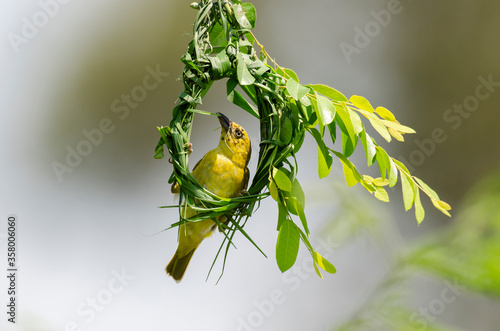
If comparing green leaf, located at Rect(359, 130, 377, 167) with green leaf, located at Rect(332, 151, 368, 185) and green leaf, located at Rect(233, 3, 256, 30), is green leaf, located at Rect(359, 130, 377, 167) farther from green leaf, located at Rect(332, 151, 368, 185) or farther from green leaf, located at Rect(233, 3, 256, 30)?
green leaf, located at Rect(233, 3, 256, 30)

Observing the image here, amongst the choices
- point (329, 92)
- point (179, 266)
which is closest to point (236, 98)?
point (329, 92)

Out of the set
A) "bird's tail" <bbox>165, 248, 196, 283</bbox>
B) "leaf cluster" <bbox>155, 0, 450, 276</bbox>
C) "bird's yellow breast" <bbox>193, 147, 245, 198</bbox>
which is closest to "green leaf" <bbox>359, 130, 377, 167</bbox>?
"leaf cluster" <bbox>155, 0, 450, 276</bbox>

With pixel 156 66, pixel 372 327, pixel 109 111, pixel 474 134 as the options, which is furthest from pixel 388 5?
pixel 372 327

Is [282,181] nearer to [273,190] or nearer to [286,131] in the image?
[273,190]

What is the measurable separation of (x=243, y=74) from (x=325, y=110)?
254 millimetres

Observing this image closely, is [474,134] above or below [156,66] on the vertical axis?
below

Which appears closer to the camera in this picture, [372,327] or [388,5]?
[372,327]

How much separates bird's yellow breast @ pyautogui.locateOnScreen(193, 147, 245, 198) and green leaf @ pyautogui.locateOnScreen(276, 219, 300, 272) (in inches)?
16.0

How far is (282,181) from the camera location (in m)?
1.39

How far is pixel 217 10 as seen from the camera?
1.59 m

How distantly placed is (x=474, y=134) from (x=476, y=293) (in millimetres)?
2164

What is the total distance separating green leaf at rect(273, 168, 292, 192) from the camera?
1.38 meters

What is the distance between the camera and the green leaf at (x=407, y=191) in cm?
142

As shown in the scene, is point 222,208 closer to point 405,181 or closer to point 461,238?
point 405,181
